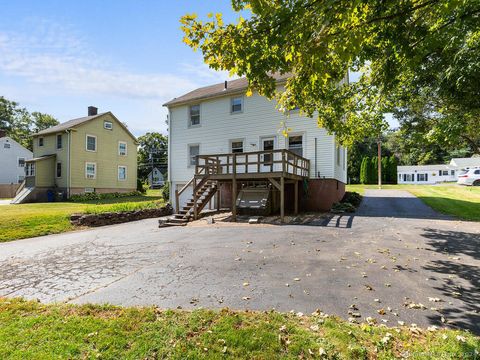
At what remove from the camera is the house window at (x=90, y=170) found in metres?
28.0

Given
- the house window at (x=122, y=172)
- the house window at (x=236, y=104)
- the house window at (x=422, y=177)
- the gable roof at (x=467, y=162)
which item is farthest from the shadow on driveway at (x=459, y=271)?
the gable roof at (x=467, y=162)

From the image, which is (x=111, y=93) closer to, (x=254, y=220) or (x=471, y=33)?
(x=254, y=220)

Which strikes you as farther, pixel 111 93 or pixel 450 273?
pixel 111 93

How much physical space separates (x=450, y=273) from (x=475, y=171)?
31686mm

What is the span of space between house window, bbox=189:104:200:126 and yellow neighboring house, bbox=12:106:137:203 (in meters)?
14.1

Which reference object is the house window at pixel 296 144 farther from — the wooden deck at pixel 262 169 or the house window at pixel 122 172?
the house window at pixel 122 172

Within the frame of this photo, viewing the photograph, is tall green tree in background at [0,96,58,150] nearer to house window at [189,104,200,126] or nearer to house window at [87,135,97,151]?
house window at [87,135,97,151]

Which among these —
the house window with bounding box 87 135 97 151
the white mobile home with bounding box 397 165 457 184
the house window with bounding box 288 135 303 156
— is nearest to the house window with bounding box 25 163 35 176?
the house window with bounding box 87 135 97 151

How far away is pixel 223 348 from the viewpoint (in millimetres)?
3146

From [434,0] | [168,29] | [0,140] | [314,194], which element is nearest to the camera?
[434,0]

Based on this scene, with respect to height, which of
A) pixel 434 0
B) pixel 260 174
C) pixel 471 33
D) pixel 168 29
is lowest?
pixel 260 174

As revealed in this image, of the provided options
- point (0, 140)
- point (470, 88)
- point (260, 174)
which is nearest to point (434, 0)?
point (470, 88)

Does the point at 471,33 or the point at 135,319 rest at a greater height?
the point at 471,33

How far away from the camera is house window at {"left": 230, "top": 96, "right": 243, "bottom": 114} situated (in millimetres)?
17475
